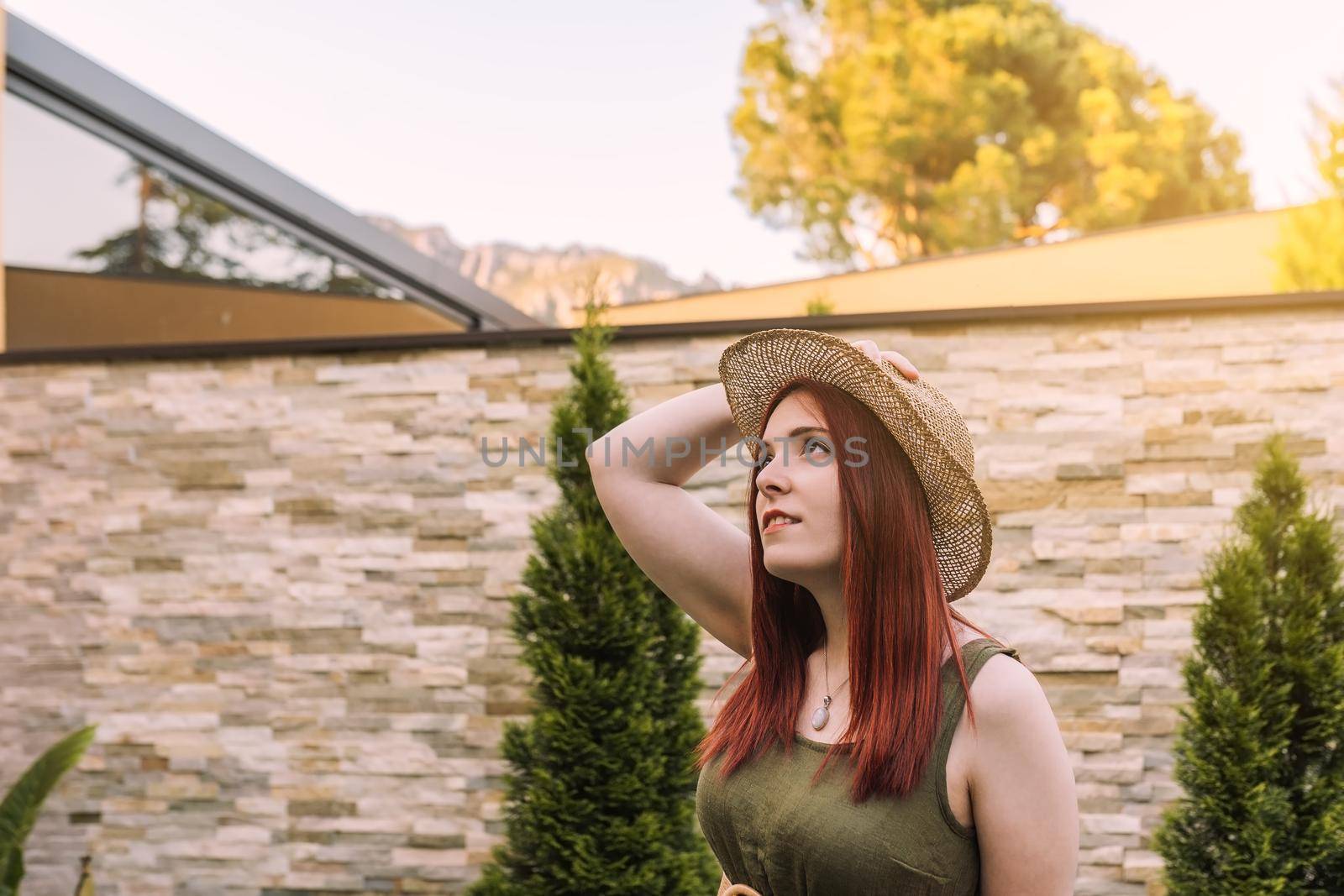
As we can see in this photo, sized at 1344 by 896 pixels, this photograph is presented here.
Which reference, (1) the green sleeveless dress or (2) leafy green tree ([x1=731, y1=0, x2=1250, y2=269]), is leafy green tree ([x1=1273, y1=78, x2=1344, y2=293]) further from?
(2) leafy green tree ([x1=731, y1=0, x2=1250, y2=269])

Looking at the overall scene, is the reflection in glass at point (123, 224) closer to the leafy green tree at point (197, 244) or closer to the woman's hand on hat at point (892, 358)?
the leafy green tree at point (197, 244)

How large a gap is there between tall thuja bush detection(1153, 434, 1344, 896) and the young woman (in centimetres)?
268

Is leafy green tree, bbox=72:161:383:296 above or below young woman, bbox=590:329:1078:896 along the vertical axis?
above

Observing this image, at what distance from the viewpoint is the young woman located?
1.02 metres

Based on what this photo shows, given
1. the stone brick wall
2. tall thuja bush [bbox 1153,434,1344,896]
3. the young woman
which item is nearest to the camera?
the young woman

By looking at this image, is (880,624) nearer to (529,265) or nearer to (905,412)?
(905,412)

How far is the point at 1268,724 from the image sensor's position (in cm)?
343

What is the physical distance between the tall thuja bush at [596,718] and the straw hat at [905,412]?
243 centimetres

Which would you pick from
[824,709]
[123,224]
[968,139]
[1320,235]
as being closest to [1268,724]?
[824,709]

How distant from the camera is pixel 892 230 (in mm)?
17281

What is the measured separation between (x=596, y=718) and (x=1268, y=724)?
7.03 ft

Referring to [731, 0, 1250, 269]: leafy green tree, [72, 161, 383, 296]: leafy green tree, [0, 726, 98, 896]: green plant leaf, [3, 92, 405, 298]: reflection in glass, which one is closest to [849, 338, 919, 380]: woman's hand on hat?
[0, 726, 98, 896]: green plant leaf

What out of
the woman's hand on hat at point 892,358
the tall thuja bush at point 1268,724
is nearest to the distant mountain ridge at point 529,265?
the tall thuja bush at point 1268,724

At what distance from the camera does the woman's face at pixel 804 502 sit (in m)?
1.14
